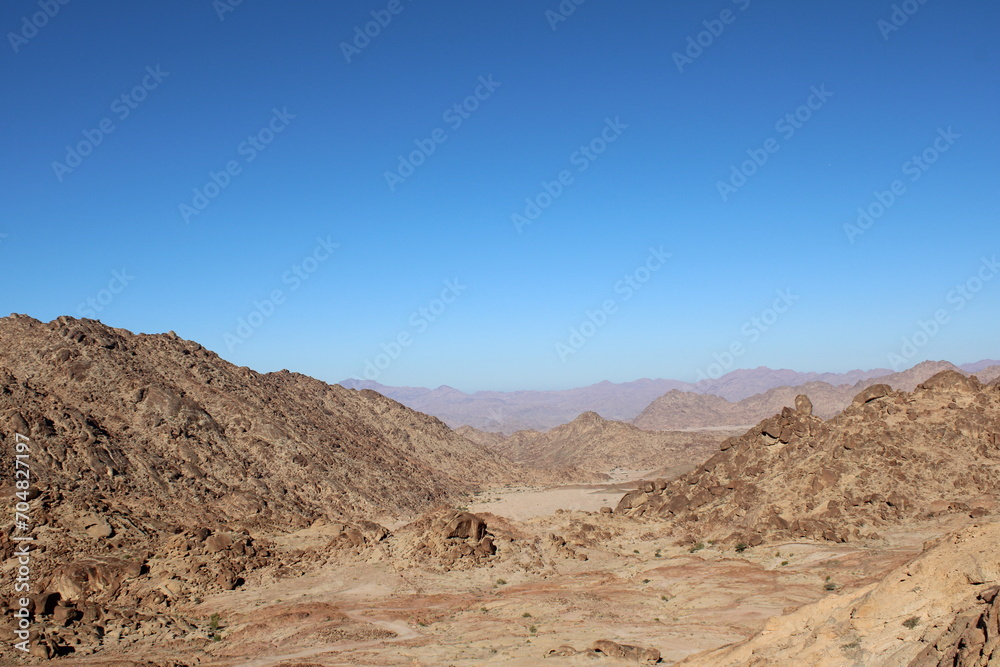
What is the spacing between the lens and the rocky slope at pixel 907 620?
7.50 metres

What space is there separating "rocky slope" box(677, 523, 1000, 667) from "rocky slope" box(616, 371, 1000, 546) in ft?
47.9

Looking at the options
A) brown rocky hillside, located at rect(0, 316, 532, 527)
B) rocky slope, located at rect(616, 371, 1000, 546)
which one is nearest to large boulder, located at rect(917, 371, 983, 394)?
rocky slope, located at rect(616, 371, 1000, 546)

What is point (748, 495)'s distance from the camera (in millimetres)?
28562

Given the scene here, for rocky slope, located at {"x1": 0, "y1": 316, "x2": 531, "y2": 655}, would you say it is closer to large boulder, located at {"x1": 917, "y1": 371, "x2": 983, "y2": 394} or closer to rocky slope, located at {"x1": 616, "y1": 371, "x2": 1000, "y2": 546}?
rocky slope, located at {"x1": 616, "y1": 371, "x2": 1000, "y2": 546}

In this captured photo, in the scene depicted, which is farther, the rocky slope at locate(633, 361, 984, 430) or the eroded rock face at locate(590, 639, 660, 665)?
the rocky slope at locate(633, 361, 984, 430)

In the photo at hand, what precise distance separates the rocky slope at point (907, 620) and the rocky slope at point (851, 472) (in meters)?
14.6

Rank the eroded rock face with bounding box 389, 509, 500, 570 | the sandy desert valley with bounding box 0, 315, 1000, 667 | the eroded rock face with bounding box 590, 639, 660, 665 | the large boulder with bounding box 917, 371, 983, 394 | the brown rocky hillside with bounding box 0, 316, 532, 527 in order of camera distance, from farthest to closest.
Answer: the large boulder with bounding box 917, 371, 983, 394 → the brown rocky hillside with bounding box 0, 316, 532, 527 → the eroded rock face with bounding box 389, 509, 500, 570 → the sandy desert valley with bounding box 0, 315, 1000, 667 → the eroded rock face with bounding box 590, 639, 660, 665

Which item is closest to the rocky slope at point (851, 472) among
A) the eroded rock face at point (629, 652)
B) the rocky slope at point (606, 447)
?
the eroded rock face at point (629, 652)

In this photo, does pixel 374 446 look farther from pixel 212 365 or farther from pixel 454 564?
pixel 454 564

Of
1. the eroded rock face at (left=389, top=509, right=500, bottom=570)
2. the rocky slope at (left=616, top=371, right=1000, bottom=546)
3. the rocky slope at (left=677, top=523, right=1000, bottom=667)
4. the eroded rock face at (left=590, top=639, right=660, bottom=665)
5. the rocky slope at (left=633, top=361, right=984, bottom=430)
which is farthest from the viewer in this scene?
the rocky slope at (left=633, top=361, right=984, bottom=430)

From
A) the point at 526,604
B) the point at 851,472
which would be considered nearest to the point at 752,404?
the point at 851,472

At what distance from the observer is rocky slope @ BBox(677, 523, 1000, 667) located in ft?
24.6

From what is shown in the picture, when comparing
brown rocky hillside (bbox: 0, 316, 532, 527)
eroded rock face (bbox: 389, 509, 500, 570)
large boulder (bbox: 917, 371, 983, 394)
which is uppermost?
brown rocky hillside (bbox: 0, 316, 532, 527)

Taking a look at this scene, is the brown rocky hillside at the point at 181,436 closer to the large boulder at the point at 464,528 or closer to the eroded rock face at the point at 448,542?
the eroded rock face at the point at 448,542
